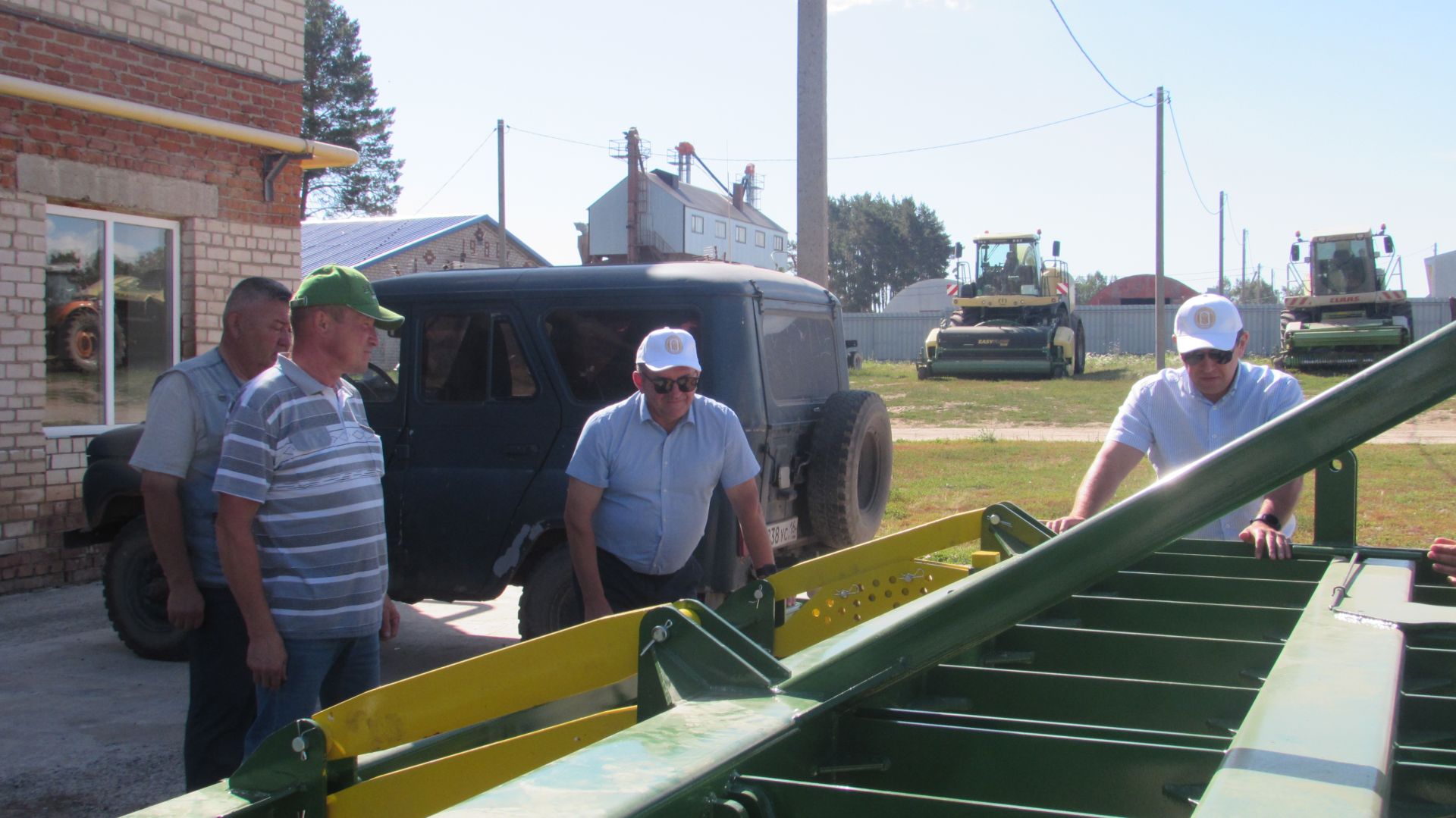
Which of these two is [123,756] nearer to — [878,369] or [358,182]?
[878,369]

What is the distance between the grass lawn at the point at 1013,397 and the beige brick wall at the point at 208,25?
1276cm

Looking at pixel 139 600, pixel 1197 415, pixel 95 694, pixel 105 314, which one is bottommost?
pixel 95 694

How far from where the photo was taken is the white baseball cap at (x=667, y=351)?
3.86 metres

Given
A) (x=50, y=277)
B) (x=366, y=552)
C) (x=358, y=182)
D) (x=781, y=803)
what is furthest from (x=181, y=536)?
(x=358, y=182)

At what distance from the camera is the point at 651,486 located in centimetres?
397

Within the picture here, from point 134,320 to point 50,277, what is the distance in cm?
72

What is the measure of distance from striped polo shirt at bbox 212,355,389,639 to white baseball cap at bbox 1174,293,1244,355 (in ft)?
8.08

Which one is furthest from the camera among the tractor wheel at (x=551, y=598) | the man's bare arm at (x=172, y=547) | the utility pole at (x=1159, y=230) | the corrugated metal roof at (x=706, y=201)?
the corrugated metal roof at (x=706, y=201)

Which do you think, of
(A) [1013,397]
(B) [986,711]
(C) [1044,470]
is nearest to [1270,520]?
(B) [986,711]

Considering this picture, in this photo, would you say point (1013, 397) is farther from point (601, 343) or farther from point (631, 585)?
point (631, 585)

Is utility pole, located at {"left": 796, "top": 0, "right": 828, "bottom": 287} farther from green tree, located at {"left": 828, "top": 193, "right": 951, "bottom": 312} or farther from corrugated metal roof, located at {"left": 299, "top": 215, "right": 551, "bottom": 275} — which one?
green tree, located at {"left": 828, "top": 193, "right": 951, "bottom": 312}

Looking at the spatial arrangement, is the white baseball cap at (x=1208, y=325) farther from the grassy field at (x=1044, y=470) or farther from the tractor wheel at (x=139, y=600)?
the tractor wheel at (x=139, y=600)

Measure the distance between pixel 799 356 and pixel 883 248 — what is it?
86112 mm

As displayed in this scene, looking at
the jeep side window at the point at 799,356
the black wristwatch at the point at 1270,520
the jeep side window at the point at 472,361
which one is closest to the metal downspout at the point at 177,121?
the jeep side window at the point at 472,361
